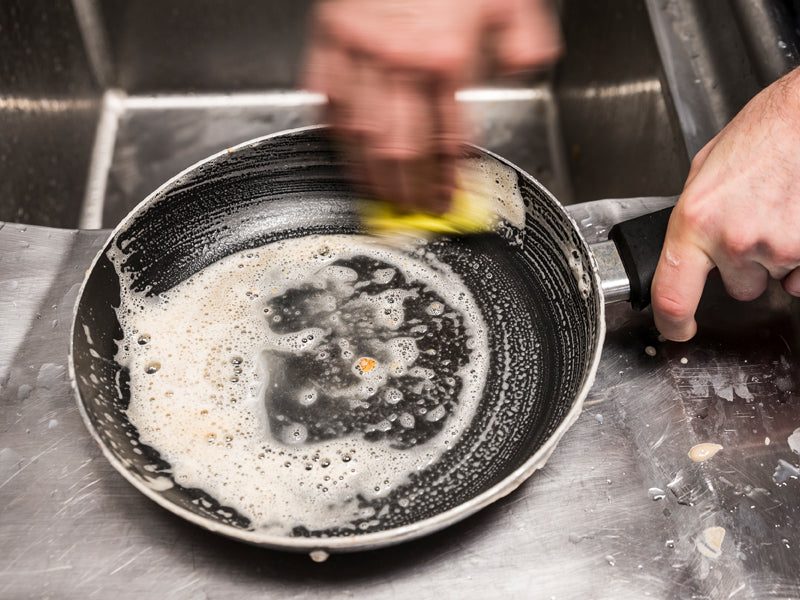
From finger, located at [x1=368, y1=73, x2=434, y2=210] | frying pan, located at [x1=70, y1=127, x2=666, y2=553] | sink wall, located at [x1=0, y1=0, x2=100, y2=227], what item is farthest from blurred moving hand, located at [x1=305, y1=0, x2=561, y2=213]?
sink wall, located at [x1=0, y1=0, x2=100, y2=227]

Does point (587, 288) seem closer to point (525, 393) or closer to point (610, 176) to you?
point (525, 393)

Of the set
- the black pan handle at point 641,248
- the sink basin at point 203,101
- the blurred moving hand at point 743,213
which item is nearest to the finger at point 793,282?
the blurred moving hand at point 743,213

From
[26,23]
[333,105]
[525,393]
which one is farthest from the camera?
[26,23]

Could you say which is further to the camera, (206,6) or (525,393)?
(206,6)

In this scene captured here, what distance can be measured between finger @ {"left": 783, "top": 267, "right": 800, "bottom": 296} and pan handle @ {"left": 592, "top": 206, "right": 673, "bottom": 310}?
0.11m

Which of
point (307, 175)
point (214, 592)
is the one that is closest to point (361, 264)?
point (307, 175)

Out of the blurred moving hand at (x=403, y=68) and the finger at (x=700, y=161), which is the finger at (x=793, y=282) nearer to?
the finger at (x=700, y=161)

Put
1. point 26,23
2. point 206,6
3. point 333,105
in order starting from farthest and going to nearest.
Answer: point 206,6
point 26,23
point 333,105

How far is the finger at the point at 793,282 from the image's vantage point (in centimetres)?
59

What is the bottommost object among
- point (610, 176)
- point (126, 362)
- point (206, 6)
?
point (610, 176)

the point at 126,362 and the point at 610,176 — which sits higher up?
the point at 126,362

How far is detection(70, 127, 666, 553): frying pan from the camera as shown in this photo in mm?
524

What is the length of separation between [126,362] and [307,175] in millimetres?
258

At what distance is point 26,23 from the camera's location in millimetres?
883
